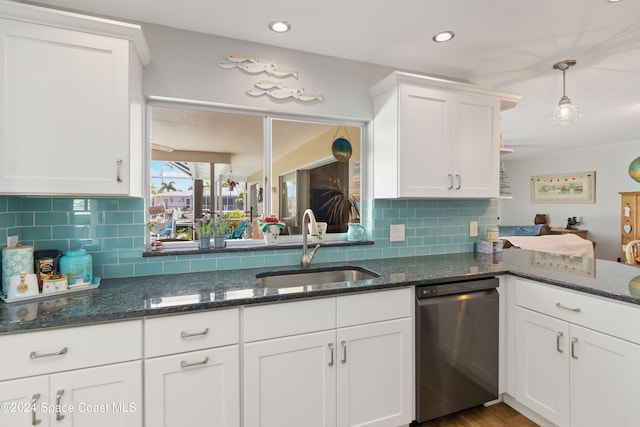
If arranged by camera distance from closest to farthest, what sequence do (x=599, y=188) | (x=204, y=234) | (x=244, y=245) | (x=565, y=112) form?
1. (x=204, y=234)
2. (x=244, y=245)
3. (x=565, y=112)
4. (x=599, y=188)

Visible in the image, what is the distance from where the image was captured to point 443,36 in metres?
2.00

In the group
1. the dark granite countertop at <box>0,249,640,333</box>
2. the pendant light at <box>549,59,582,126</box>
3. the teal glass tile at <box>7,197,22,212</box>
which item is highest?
the pendant light at <box>549,59,582,126</box>

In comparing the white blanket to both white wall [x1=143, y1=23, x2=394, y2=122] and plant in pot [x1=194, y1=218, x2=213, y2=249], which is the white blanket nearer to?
white wall [x1=143, y1=23, x2=394, y2=122]

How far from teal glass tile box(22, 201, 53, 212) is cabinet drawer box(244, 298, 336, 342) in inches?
48.3

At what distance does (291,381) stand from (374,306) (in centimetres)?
55

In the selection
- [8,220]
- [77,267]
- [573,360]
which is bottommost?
[573,360]

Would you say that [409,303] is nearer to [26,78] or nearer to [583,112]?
[26,78]

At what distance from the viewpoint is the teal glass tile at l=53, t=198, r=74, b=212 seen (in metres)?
1.70

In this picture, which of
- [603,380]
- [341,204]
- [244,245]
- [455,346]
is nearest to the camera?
[603,380]

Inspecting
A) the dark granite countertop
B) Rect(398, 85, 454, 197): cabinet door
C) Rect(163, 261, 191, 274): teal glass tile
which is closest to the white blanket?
the dark granite countertop

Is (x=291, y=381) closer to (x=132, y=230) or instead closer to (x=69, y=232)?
(x=132, y=230)

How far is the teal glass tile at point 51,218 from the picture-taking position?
168 centimetres

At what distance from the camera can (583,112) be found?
3908mm

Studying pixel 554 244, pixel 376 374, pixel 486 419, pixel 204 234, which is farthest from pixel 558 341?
pixel 554 244
